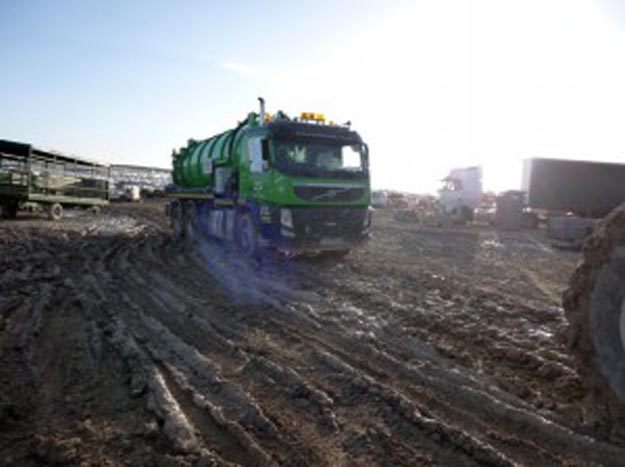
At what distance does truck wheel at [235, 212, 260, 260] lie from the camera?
1125 cm

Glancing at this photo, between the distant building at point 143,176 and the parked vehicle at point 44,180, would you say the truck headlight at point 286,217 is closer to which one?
the parked vehicle at point 44,180

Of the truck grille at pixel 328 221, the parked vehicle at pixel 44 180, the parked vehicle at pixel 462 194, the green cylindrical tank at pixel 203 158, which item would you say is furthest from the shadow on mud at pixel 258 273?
the parked vehicle at pixel 462 194

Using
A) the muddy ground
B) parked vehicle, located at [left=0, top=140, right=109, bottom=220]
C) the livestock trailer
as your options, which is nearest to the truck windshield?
the muddy ground

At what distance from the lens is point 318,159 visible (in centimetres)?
1105

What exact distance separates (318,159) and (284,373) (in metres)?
7.13

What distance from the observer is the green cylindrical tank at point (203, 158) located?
13175mm

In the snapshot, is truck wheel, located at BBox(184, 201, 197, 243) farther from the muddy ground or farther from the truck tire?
the truck tire

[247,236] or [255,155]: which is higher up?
[255,155]

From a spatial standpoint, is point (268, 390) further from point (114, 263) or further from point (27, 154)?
point (27, 154)

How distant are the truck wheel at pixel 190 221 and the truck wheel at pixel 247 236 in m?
3.85

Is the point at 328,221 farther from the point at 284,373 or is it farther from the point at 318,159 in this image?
the point at 284,373

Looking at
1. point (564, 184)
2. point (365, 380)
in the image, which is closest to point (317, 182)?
point (365, 380)

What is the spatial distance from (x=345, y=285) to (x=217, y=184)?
6149mm

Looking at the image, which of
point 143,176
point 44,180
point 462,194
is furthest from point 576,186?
point 143,176
